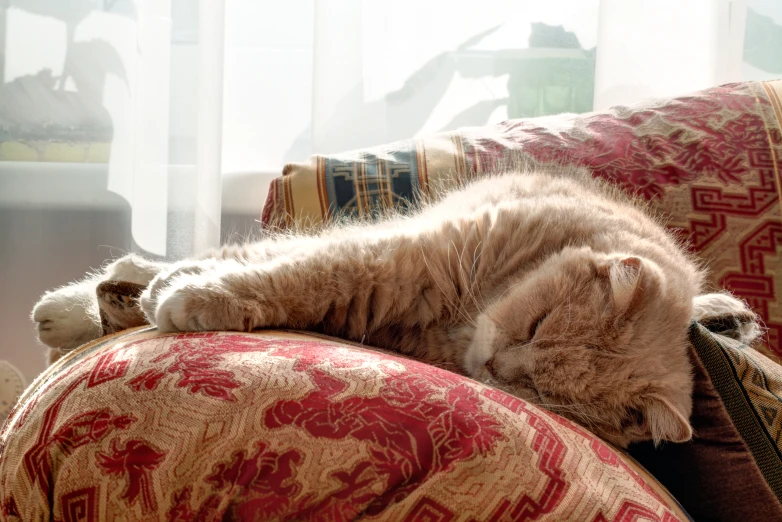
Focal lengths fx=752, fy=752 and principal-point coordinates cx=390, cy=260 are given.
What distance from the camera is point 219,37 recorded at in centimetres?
238

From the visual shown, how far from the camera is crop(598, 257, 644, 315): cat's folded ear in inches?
50.3

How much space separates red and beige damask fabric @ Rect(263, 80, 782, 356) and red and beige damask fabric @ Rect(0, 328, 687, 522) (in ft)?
3.20

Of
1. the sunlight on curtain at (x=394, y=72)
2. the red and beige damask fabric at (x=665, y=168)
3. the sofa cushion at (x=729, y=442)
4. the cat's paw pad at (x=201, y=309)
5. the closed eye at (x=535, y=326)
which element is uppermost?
the sunlight on curtain at (x=394, y=72)

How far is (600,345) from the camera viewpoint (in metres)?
1.33

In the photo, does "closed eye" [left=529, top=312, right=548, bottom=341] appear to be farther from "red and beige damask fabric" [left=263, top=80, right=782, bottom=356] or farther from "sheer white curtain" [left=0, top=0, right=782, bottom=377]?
"sheer white curtain" [left=0, top=0, right=782, bottom=377]

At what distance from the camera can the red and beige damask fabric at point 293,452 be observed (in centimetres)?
79

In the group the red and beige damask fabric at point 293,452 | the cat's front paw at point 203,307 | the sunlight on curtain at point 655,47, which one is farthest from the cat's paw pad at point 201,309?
the sunlight on curtain at point 655,47

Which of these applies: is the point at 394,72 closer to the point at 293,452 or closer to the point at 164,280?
the point at 164,280

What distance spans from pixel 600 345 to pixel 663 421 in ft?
0.61

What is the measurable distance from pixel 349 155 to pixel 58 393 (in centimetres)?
116

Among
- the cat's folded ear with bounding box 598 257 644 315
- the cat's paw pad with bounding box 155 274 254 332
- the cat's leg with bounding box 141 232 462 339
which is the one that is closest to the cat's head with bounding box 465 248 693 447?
the cat's folded ear with bounding box 598 257 644 315

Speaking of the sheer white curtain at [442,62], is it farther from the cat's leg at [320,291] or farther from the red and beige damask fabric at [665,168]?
the cat's leg at [320,291]

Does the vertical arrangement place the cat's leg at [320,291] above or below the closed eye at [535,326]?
above

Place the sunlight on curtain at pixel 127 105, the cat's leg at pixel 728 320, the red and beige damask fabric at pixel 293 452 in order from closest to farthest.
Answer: the red and beige damask fabric at pixel 293 452 → the cat's leg at pixel 728 320 → the sunlight on curtain at pixel 127 105
